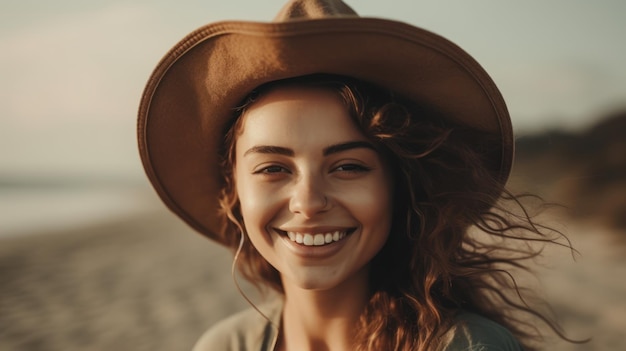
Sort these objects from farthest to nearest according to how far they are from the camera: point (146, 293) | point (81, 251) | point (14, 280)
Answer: point (81, 251) < point (14, 280) < point (146, 293)

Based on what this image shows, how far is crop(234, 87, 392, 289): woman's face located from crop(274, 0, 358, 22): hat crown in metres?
0.24

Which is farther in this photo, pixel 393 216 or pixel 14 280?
pixel 14 280

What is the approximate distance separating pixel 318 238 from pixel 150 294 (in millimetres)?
5861

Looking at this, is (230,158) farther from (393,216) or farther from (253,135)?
(393,216)

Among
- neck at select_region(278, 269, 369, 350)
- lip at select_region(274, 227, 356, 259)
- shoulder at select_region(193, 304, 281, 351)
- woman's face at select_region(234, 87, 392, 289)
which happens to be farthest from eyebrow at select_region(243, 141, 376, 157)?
shoulder at select_region(193, 304, 281, 351)

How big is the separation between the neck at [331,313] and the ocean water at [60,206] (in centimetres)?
1146

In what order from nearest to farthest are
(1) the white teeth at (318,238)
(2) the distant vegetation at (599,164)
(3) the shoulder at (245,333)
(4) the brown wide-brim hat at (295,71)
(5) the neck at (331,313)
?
(4) the brown wide-brim hat at (295,71)
(1) the white teeth at (318,238)
(5) the neck at (331,313)
(3) the shoulder at (245,333)
(2) the distant vegetation at (599,164)

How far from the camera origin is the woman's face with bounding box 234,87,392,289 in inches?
88.4

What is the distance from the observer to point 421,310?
2.43 meters

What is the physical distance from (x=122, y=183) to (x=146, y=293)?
2053 centimetres

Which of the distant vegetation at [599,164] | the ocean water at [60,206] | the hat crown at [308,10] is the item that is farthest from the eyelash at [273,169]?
the ocean water at [60,206]

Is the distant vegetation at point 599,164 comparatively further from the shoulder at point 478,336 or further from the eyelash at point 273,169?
the eyelash at point 273,169

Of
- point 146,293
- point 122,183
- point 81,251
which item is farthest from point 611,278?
point 122,183

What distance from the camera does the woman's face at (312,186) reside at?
7.37ft
